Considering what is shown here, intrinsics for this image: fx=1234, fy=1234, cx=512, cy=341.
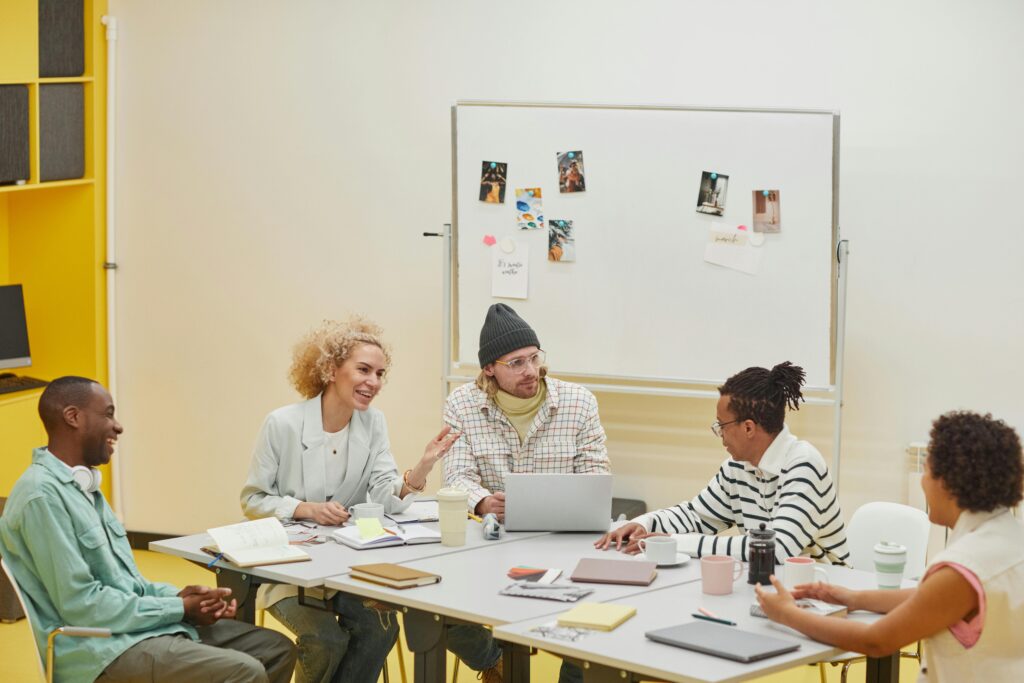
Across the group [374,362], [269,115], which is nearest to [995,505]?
[374,362]

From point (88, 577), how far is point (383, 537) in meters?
0.82

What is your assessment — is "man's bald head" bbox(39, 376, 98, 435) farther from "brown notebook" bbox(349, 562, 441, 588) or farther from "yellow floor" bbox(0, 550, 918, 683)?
"yellow floor" bbox(0, 550, 918, 683)

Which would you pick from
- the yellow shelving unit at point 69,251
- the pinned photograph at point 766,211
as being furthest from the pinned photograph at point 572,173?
the yellow shelving unit at point 69,251

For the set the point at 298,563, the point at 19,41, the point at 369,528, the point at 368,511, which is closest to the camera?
the point at 298,563

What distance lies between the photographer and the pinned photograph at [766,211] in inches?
186

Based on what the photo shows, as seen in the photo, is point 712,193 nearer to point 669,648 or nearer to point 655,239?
point 655,239

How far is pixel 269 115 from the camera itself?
19.2ft

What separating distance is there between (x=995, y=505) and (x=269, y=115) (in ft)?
13.8

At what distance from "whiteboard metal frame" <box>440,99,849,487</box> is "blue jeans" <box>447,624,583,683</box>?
4.70 ft

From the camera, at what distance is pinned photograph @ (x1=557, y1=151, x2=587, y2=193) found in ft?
16.3

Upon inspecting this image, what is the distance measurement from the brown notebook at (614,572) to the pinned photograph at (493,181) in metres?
2.20

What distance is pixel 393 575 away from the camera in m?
3.04

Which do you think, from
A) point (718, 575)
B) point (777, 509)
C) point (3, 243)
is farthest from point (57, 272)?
point (718, 575)

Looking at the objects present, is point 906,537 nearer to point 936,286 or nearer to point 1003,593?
point 1003,593
